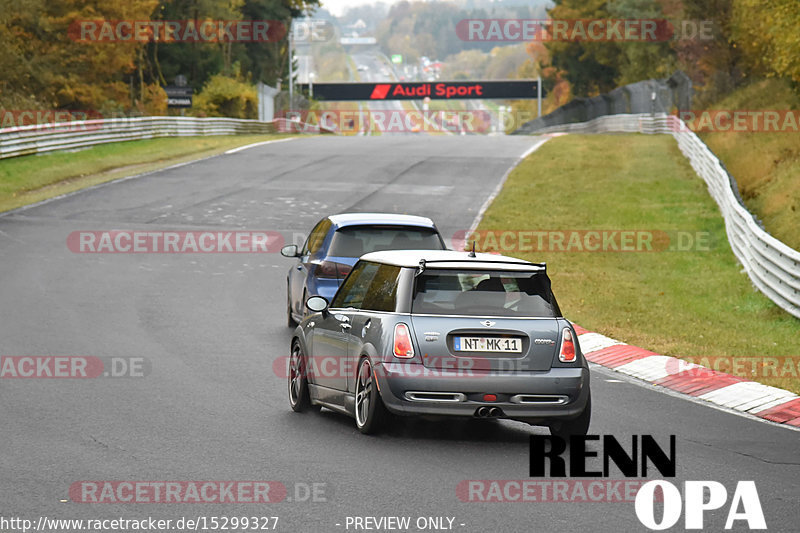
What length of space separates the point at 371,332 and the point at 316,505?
2417 millimetres

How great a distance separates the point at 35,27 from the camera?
6384cm

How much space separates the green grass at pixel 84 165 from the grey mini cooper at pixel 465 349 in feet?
69.3

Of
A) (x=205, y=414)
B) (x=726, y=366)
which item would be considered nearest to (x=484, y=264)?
(x=205, y=414)

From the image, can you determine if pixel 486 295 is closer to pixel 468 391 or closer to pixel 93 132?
pixel 468 391

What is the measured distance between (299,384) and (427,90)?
4422 inches

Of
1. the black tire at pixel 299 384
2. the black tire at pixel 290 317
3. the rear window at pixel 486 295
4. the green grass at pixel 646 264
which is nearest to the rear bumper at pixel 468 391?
the rear window at pixel 486 295

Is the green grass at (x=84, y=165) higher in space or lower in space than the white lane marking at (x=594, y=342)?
higher

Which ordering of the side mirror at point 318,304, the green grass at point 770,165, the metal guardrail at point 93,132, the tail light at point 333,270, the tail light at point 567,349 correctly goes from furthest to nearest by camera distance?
the metal guardrail at point 93,132 < the green grass at point 770,165 < the tail light at point 333,270 < the side mirror at point 318,304 < the tail light at point 567,349

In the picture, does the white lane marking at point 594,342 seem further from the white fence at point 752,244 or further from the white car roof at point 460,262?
the white car roof at point 460,262

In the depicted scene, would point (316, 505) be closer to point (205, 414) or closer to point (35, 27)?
point (205, 414)

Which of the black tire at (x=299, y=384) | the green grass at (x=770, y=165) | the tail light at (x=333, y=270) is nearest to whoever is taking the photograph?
the black tire at (x=299, y=384)

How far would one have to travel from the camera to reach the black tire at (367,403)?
906cm

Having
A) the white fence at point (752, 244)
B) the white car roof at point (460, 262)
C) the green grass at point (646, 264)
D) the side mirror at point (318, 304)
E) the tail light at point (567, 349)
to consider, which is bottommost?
the green grass at point (646, 264)

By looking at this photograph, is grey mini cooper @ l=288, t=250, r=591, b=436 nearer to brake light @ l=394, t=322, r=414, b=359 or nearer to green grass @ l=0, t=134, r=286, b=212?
brake light @ l=394, t=322, r=414, b=359
